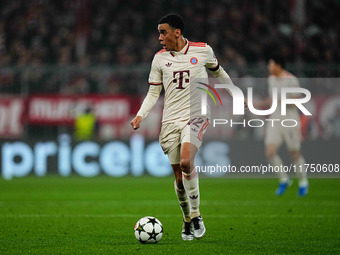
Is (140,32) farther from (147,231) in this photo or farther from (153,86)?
(147,231)

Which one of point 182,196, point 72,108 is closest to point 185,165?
point 182,196

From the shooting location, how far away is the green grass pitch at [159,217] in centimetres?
702

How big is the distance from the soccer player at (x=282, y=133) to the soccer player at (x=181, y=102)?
590cm

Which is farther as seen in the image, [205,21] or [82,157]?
[205,21]

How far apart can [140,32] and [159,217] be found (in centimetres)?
1284

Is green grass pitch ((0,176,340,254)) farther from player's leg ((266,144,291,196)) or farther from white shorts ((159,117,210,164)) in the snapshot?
white shorts ((159,117,210,164))

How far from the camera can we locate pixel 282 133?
1388 cm

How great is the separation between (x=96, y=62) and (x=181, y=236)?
44.4 ft

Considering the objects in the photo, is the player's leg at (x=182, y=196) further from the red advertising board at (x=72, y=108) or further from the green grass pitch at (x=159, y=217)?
the red advertising board at (x=72, y=108)

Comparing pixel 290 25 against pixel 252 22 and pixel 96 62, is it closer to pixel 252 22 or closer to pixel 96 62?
pixel 252 22

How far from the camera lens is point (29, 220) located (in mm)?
9547

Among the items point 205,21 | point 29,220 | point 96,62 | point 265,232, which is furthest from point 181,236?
point 205,21

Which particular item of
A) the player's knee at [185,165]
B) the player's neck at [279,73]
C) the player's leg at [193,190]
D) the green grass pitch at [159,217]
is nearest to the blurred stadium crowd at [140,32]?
the green grass pitch at [159,217]

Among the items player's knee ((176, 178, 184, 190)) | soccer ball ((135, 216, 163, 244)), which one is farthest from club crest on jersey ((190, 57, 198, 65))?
soccer ball ((135, 216, 163, 244))
